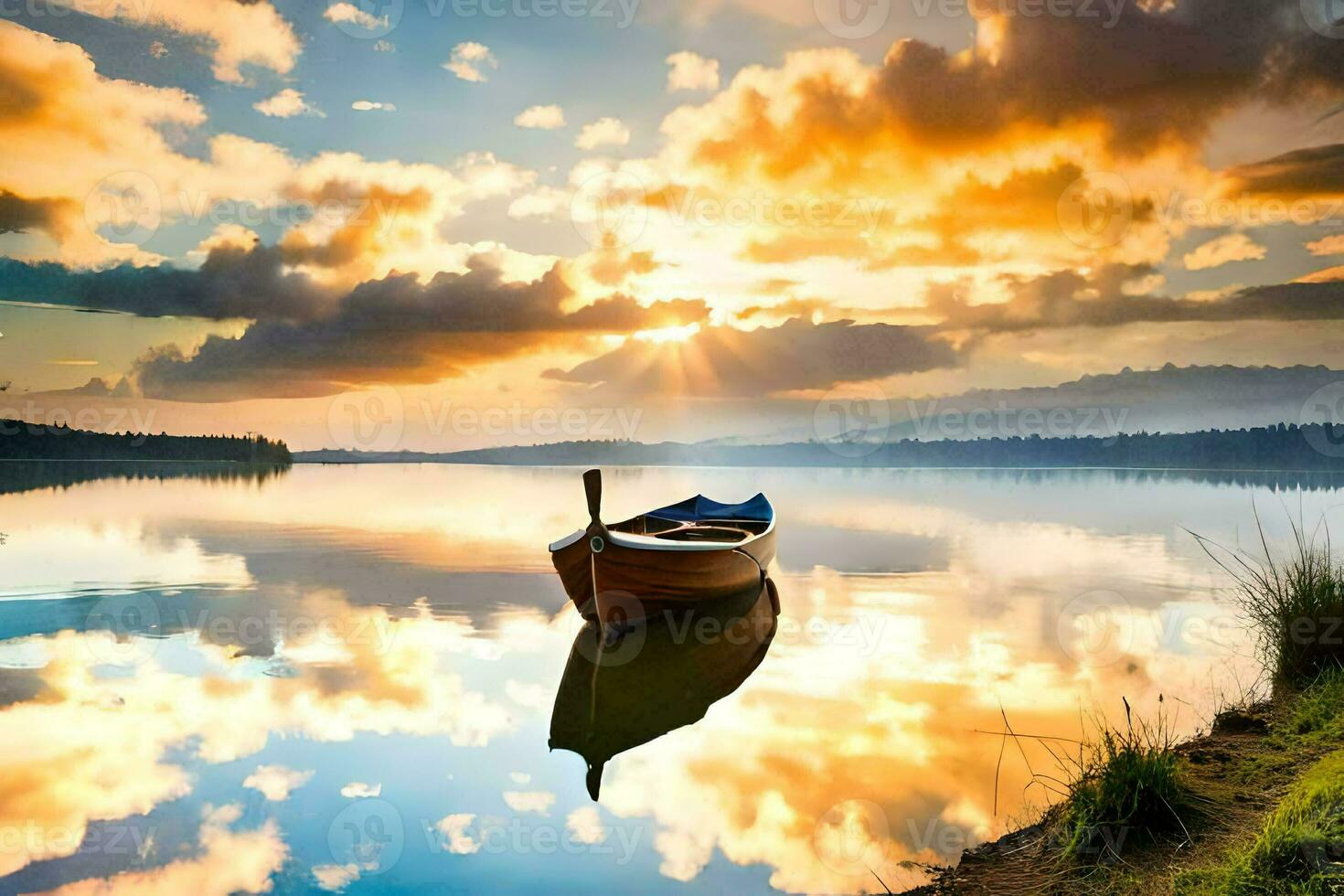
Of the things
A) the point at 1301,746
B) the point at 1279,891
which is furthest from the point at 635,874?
the point at 1301,746

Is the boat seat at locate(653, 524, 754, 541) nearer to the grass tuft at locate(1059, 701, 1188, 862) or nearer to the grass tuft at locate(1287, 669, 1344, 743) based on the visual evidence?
the grass tuft at locate(1287, 669, 1344, 743)

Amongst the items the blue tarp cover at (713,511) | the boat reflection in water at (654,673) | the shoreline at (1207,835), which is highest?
the blue tarp cover at (713,511)

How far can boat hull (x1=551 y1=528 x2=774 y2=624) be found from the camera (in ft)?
41.4

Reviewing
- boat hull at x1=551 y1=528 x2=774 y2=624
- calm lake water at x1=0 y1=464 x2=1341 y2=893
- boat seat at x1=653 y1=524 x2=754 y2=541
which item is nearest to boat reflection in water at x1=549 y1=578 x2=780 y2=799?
calm lake water at x1=0 y1=464 x2=1341 y2=893

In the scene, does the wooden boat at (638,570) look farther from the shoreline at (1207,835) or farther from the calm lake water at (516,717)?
the shoreline at (1207,835)

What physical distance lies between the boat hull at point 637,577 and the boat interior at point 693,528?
244 centimetres

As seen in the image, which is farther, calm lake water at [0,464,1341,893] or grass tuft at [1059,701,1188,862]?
calm lake water at [0,464,1341,893]

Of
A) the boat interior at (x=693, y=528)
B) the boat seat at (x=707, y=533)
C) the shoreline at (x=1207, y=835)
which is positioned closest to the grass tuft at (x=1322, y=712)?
the shoreline at (x=1207, y=835)

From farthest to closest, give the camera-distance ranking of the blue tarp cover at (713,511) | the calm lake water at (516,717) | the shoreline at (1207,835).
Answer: the blue tarp cover at (713,511)
the calm lake water at (516,717)
the shoreline at (1207,835)

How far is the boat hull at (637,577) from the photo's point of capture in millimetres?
12617

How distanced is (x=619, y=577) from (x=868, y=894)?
723 centimetres

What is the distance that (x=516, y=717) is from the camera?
1011 centimetres

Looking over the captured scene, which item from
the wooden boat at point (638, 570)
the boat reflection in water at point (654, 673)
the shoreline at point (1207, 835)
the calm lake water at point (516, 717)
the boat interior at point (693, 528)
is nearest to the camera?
the shoreline at point (1207, 835)

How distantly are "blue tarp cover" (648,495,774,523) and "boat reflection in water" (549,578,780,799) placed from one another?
3.39m
